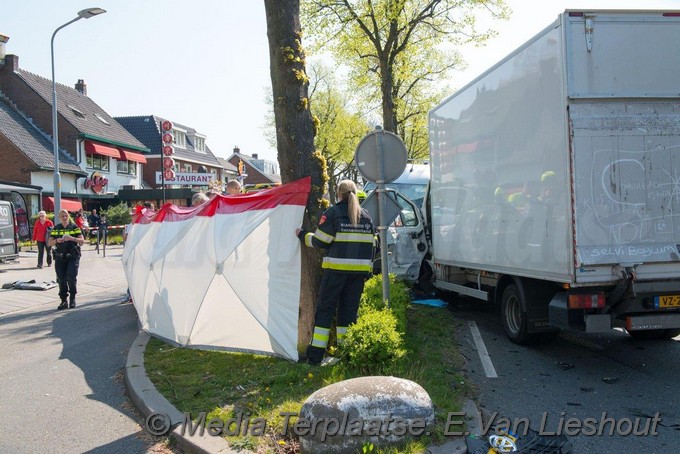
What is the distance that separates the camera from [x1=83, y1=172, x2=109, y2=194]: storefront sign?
37781 mm

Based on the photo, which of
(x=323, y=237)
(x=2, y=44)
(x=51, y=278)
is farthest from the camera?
(x=2, y=44)

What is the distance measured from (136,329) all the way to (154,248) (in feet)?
4.75

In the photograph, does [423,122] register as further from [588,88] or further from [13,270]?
[588,88]

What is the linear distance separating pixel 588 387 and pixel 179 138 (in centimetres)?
5409

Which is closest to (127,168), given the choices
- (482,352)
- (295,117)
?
(295,117)

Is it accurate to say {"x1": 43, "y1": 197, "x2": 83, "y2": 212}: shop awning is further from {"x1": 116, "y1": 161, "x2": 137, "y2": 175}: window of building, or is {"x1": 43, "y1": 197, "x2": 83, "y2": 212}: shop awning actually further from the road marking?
the road marking

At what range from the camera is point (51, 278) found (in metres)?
15.7

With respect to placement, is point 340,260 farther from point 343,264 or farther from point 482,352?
point 482,352

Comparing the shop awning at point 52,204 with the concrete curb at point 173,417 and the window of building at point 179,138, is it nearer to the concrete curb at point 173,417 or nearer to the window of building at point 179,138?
the window of building at point 179,138

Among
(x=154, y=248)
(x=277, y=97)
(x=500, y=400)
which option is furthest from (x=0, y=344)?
(x=500, y=400)

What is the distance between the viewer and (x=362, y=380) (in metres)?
4.39

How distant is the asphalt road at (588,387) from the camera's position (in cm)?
471

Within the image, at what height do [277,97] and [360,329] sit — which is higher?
[277,97]

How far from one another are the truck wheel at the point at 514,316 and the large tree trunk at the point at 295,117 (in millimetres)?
2607
